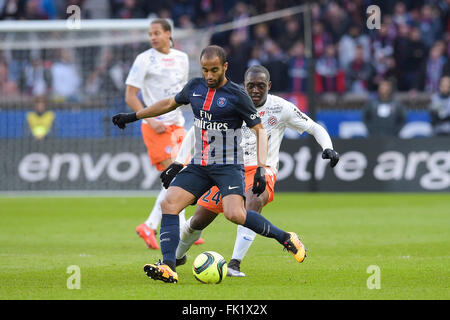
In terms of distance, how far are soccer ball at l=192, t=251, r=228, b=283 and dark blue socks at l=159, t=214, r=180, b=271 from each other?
0.70ft

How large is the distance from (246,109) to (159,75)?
10.9 ft

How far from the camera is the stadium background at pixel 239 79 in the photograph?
1780 centimetres

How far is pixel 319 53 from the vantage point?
69.9 ft

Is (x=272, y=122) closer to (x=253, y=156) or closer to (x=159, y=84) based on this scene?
(x=253, y=156)

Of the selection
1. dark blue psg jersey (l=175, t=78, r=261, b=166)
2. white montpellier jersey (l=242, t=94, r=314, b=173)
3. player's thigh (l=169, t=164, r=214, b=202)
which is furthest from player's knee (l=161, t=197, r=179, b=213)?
white montpellier jersey (l=242, t=94, r=314, b=173)

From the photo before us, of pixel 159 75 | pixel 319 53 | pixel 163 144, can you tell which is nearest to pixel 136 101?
pixel 159 75

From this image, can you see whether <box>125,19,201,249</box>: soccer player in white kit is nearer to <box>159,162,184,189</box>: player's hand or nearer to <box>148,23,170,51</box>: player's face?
<box>148,23,170,51</box>: player's face

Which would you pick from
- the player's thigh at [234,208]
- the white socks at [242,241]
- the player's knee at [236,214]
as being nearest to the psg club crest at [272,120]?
the white socks at [242,241]

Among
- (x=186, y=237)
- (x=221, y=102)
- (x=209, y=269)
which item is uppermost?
(x=221, y=102)

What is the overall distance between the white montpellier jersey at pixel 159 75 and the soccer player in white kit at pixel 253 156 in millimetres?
2329

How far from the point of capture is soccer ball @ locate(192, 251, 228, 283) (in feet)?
23.5

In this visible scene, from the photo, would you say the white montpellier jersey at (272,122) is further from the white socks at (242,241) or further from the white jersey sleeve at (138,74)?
the white jersey sleeve at (138,74)

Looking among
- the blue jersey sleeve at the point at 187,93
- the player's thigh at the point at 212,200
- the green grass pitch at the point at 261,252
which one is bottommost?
the green grass pitch at the point at 261,252

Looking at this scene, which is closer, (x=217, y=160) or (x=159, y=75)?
(x=217, y=160)
